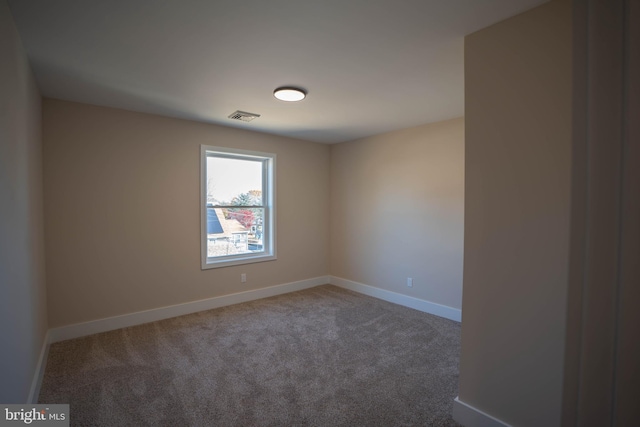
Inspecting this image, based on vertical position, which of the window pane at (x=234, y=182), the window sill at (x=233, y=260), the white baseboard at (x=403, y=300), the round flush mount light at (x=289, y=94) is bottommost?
the white baseboard at (x=403, y=300)

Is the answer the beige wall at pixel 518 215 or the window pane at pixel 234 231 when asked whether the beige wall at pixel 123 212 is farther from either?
the beige wall at pixel 518 215

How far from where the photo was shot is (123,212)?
342 centimetres

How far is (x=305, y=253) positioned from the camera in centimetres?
511

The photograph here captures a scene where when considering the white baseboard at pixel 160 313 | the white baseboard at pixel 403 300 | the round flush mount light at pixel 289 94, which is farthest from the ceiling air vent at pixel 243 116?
the white baseboard at pixel 403 300

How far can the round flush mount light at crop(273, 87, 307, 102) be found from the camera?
2748 mm

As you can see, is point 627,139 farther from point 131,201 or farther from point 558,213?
point 131,201

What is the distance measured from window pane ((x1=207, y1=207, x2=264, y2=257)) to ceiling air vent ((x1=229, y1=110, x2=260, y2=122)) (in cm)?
129

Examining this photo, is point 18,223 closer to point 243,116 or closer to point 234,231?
point 243,116

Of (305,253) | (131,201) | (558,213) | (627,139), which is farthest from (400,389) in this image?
(131,201)

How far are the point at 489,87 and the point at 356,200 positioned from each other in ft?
10.6

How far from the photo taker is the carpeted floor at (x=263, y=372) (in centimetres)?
200

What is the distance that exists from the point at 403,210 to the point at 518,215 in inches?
103

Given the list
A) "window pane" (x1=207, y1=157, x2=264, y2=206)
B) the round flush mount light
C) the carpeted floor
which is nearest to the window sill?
the carpeted floor

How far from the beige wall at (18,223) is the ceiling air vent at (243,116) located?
174 centimetres
